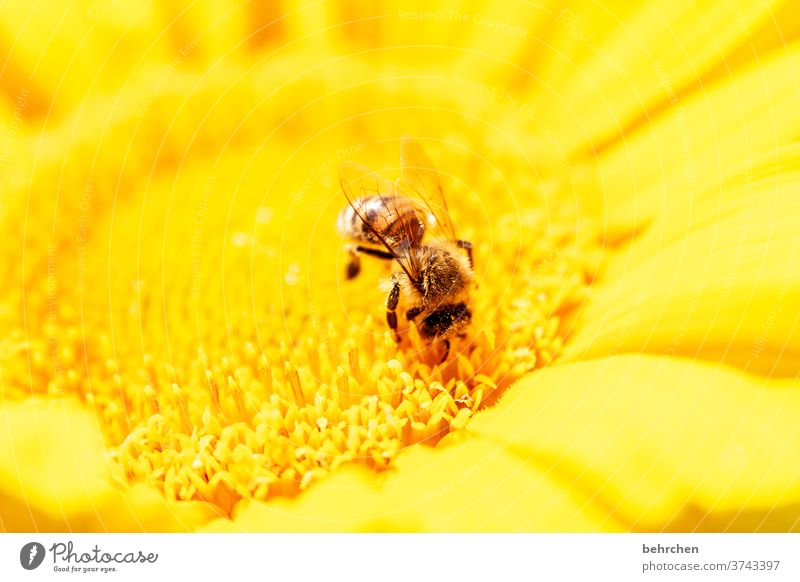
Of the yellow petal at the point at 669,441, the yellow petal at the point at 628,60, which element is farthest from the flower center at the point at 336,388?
the yellow petal at the point at 628,60

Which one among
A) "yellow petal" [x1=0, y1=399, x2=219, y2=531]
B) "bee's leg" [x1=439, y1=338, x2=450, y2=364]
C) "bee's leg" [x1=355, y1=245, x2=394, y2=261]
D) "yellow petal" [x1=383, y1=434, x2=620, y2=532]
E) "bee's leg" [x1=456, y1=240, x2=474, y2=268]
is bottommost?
"yellow petal" [x1=383, y1=434, x2=620, y2=532]

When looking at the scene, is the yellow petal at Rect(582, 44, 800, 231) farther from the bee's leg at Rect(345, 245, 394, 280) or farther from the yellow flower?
the bee's leg at Rect(345, 245, 394, 280)

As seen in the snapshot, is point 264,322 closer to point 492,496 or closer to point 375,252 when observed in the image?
point 375,252

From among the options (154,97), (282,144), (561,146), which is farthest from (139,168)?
(561,146)

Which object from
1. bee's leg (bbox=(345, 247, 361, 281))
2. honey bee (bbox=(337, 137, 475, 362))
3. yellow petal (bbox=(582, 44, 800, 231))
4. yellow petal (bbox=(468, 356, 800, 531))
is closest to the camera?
yellow petal (bbox=(468, 356, 800, 531))

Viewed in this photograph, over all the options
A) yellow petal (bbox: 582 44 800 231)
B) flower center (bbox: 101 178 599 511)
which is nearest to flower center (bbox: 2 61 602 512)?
flower center (bbox: 101 178 599 511)
